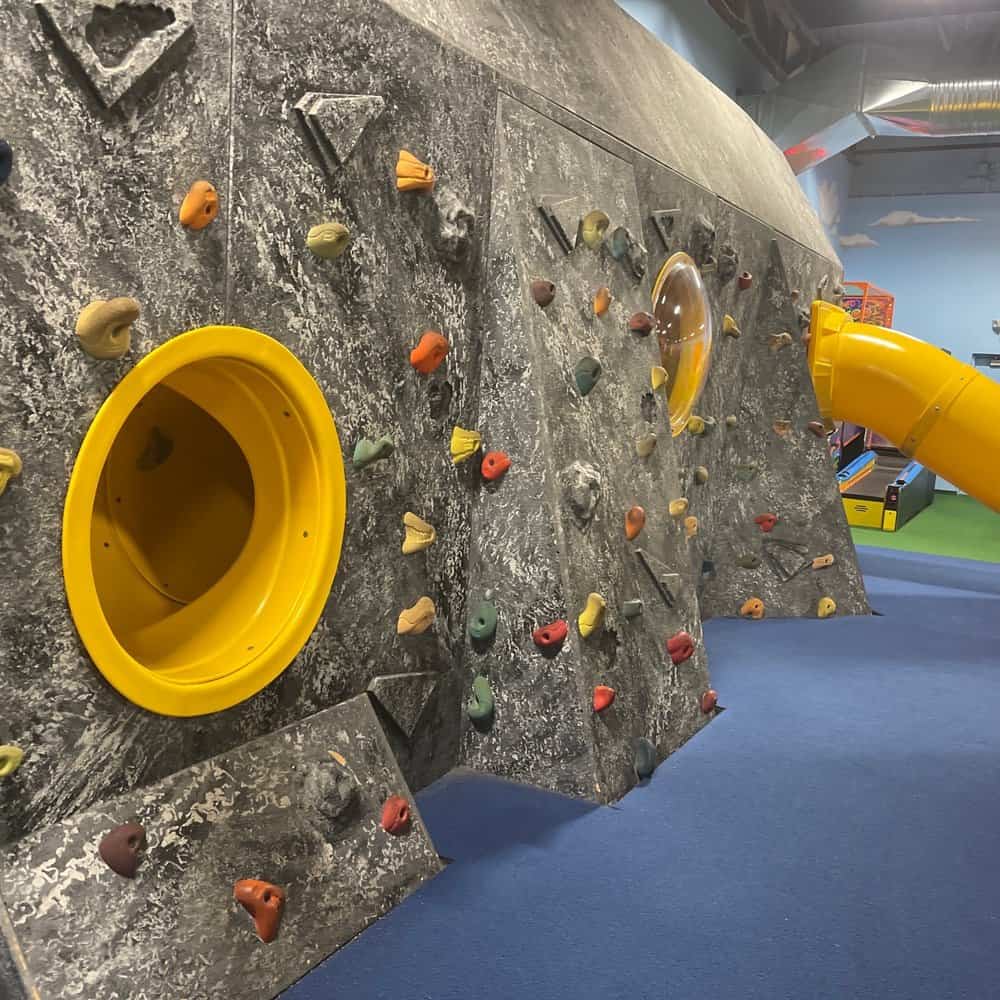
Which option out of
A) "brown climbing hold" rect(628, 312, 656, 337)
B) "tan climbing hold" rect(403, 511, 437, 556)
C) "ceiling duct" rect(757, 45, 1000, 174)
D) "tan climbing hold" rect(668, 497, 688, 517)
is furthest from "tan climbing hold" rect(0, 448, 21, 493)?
"ceiling duct" rect(757, 45, 1000, 174)

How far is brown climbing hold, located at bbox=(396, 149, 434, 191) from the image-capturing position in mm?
2014

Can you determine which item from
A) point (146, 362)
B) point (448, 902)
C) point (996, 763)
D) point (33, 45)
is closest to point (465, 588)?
point (448, 902)

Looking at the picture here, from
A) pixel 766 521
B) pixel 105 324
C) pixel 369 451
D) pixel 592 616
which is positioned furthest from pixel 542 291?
A: pixel 766 521

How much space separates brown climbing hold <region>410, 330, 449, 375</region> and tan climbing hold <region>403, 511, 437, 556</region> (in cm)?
32

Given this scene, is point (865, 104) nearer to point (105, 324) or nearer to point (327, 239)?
point (327, 239)

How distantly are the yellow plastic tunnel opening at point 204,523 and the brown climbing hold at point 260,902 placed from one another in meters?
0.30

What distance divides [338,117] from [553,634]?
4.01ft

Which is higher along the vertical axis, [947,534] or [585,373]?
[585,373]

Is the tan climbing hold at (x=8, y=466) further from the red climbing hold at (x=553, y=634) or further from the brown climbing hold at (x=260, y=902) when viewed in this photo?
the red climbing hold at (x=553, y=634)

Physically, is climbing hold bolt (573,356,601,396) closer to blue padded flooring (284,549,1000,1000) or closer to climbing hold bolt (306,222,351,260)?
climbing hold bolt (306,222,351,260)

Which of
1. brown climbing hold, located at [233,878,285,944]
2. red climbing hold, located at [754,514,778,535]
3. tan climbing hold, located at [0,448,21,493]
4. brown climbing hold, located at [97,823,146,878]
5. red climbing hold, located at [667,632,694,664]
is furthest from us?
red climbing hold, located at [754,514,778,535]

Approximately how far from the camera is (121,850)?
150 centimetres

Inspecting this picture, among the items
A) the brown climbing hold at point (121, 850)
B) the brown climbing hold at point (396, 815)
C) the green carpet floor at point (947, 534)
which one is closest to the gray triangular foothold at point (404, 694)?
the brown climbing hold at point (396, 815)

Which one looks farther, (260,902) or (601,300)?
(601,300)
